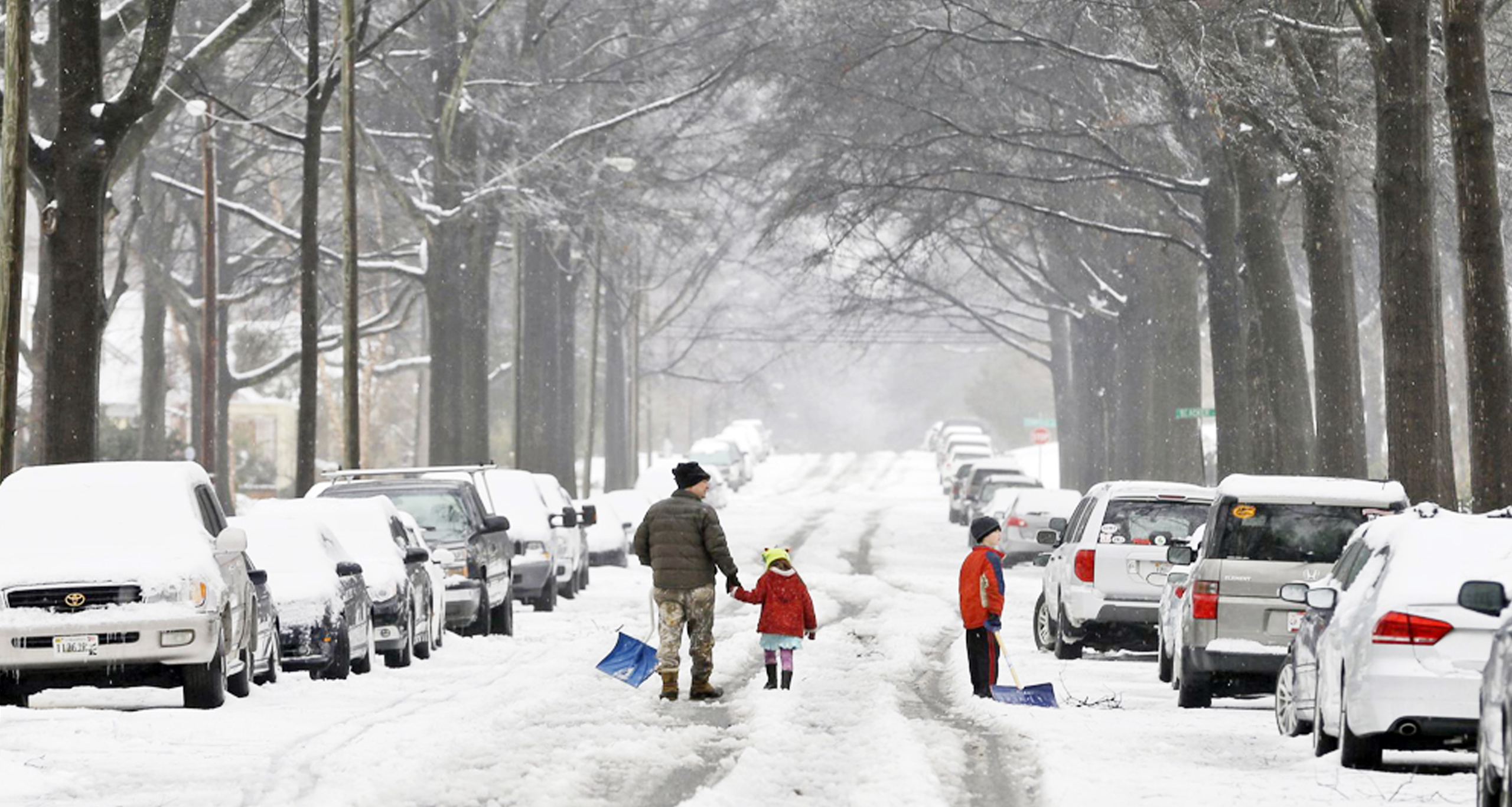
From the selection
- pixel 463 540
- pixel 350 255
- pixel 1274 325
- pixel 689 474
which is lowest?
pixel 463 540

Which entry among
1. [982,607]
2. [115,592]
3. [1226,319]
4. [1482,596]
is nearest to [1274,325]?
[1226,319]

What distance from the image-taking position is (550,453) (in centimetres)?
5522

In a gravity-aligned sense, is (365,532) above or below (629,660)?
above

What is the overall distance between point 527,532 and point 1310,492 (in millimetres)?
13931

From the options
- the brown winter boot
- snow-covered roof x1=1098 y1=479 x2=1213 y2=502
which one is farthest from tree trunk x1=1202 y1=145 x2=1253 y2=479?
the brown winter boot

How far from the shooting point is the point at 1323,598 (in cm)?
1359

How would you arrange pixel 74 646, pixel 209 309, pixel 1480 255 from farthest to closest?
pixel 209 309
pixel 1480 255
pixel 74 646

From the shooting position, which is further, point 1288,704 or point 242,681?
point 242,681

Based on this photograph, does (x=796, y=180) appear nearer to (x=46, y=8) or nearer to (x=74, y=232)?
(x=46, y=8)

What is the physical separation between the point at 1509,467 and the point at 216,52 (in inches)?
591

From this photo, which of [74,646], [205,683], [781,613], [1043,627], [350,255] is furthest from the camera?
[350,255]

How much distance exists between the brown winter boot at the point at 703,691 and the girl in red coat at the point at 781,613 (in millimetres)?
683

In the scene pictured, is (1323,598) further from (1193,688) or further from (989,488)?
(989,488)

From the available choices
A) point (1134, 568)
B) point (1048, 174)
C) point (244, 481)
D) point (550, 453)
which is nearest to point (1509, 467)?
point (1134, 568)
